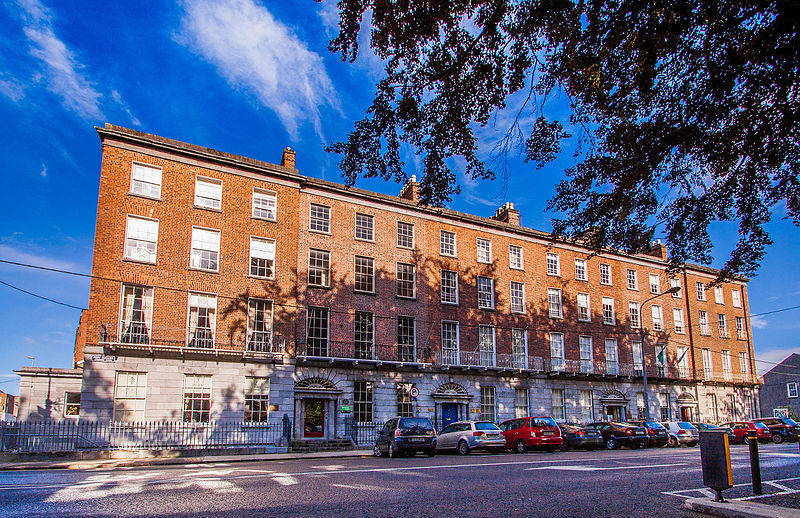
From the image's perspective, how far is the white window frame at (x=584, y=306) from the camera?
1563 inches

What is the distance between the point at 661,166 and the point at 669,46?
262cm

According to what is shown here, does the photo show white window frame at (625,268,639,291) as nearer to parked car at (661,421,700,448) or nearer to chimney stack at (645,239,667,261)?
chimney stack at (645,239,667,261)

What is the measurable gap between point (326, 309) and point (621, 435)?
16128 millimetres

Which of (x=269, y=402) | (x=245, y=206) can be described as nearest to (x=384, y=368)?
(x=269, y=402)

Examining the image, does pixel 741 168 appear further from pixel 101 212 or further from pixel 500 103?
pixel 101 212

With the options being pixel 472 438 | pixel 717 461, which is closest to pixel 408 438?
pixel 472 438

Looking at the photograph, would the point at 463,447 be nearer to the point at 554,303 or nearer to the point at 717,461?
the point at 717,461

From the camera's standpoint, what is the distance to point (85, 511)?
7453mm

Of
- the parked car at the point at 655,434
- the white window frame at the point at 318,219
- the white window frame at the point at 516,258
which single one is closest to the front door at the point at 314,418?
the white window frame at the point at 318,219

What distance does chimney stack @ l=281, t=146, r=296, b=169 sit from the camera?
31.2 m

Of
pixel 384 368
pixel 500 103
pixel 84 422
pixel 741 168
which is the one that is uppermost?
pixel 500 103

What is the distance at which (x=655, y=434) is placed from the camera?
95.6 feet

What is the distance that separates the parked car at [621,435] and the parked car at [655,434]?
679mm

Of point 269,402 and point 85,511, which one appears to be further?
point 269,402
